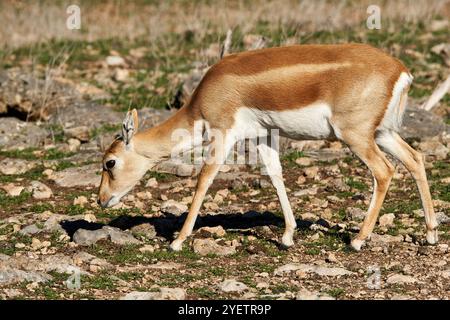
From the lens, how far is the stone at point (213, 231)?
1005cm

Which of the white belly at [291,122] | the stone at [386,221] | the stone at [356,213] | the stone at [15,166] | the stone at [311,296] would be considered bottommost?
the stone at [15,166]

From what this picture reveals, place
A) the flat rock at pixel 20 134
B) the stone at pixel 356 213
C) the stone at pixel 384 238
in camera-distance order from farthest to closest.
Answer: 1. the flat rock at pixel 20 134
2. the stone at pixel 356 213
3. the stone at pixel 384 238

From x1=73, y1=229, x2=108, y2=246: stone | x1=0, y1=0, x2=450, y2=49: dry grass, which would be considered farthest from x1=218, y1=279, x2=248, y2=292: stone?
x1=0, y1=0, x2=450, y2=49: dry grass

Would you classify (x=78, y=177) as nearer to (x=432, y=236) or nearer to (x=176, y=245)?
(x=176, y=245)

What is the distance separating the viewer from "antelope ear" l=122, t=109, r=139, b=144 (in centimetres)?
984

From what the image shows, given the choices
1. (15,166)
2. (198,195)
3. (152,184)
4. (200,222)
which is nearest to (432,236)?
(198,195)

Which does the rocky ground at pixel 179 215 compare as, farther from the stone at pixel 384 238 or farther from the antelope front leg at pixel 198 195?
the antelope front leg at pixel 198 195

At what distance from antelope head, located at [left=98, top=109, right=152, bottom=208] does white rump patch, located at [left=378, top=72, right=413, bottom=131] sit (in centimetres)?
243

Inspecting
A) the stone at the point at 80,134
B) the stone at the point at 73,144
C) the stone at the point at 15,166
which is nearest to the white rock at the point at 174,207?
the stone at the point at 15,166

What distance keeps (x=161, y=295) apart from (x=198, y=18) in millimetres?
15338

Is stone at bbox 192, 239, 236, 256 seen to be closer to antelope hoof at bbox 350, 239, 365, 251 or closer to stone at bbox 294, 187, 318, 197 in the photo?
antelope hoof at bbox 350, 239, 365, 251

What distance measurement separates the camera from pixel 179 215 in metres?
11.1

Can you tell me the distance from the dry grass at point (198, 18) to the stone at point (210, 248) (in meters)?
9.71

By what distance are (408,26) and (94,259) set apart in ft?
41.8
